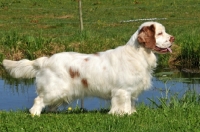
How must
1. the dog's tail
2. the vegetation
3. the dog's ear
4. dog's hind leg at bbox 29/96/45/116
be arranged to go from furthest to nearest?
1. the vegetation
2. the dog's tail
3. dog's hind leg at bbox 29/96/45/116
4. the dog's ear

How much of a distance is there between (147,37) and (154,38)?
0.42 feet

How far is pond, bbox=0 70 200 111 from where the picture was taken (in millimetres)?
11969

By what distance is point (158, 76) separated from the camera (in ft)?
48.4

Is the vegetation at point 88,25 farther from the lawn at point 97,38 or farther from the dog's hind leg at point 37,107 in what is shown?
the dog's hind leg at point 37,107

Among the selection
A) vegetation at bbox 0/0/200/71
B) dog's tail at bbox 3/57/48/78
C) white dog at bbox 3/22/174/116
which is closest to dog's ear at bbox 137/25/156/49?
white dog at bbox 3/22/174/116

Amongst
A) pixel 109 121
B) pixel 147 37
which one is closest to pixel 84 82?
pixel 109 121

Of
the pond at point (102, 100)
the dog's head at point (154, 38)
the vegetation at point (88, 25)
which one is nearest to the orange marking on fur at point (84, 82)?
the dog's head at point (154, 38)

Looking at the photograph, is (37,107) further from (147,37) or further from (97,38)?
(97,38)

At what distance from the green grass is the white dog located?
314 millimetres

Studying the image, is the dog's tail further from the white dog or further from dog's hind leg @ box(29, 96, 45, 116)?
dog's hind leg @ box(29, 96, 45, 116)

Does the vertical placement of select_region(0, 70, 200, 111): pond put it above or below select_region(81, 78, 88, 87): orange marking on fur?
below

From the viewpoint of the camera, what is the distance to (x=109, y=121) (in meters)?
8.62

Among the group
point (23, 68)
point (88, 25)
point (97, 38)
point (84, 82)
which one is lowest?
point (88, 25)

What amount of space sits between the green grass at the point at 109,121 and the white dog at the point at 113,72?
0.31m
